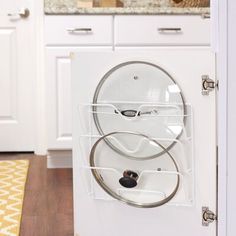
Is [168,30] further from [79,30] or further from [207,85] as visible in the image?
[207,85]

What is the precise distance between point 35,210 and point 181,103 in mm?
849

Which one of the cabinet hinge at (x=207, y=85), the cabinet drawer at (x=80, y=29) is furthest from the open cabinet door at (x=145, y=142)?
the cabinet drawer at (x=80, y=29)

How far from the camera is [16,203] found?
Answer: 1.94 meters

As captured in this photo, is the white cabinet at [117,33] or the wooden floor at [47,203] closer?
the wooden floor at [47,203]

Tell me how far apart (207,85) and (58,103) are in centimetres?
136

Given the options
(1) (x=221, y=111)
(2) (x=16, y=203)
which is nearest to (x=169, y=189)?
(1) (x=221, y=111)

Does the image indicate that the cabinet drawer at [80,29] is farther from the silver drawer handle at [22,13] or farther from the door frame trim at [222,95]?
the door frame trim at [222,95]

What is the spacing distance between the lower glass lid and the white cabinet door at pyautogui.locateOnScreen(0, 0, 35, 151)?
72.5 inches

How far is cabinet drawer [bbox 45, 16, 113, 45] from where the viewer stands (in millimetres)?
2453

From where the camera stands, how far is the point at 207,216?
4.38 feet

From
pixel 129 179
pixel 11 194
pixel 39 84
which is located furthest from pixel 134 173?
pixel 39 84

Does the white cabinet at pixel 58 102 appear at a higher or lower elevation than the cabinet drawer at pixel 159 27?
lower

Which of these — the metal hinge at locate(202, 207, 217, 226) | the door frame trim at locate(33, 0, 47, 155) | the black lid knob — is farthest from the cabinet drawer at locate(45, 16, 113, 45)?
the metal hinge at locate(202, 207, 217, 226)

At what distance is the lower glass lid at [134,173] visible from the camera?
1387mm
